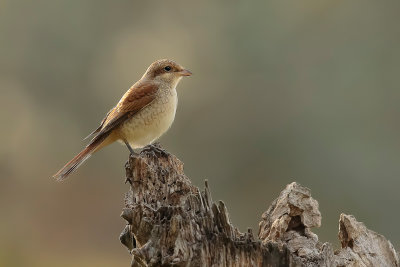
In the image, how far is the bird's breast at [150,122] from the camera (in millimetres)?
6828

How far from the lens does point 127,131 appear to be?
6.86 meters

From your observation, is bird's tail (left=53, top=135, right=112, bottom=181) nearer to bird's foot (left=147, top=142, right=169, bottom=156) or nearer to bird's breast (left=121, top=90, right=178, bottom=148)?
bird's breast (left=121, top=90, right=178, bottom=148)

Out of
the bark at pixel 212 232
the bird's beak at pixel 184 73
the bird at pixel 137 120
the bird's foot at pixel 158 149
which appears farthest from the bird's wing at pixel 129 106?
the bark at pixel 212 232

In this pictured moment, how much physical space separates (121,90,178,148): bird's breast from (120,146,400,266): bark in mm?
1344

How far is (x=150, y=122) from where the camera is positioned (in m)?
6.83

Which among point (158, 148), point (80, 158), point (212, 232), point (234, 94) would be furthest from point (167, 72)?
point (234, 94)

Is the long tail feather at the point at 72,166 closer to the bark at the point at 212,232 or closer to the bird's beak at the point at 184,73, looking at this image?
the bird's beak at the point at 184,73

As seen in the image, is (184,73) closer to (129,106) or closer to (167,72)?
(167,72)

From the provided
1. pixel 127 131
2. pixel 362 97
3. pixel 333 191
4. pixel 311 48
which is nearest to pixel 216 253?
pixel 127 131

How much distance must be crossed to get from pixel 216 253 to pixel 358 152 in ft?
34.6

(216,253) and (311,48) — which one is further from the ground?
(311,48)

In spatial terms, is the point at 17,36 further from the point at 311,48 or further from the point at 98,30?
the point at 311,48

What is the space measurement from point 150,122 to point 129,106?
213mm

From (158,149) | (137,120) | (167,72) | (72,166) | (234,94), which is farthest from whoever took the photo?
(234,94)
